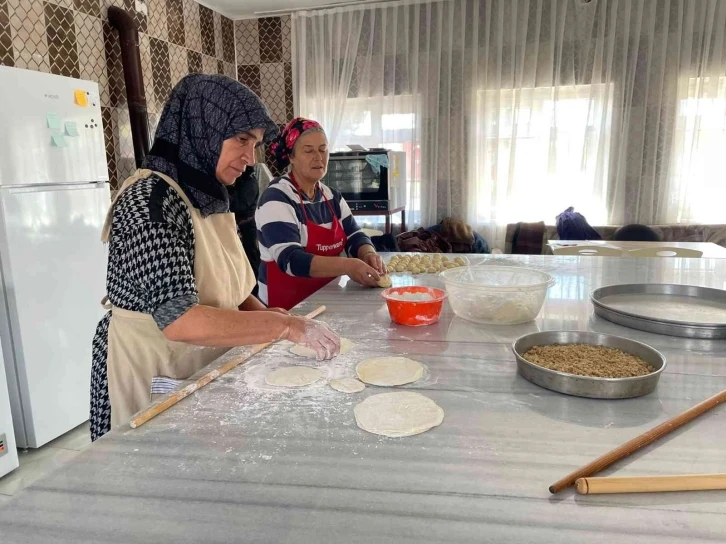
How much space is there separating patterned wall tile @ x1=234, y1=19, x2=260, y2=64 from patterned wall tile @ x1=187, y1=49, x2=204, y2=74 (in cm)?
71

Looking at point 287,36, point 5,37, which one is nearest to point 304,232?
point 5,37

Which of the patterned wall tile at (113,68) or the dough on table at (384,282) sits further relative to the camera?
the patterned wall tile at (113,68)

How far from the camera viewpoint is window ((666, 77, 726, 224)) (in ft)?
14.3

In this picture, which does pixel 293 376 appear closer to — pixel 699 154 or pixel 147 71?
pixel 147 71

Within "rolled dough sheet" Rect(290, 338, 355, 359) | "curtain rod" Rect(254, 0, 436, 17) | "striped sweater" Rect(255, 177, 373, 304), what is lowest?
"rolled dough sheet" Rect(290, 338, 355, 359)

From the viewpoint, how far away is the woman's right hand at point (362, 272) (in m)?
1.97

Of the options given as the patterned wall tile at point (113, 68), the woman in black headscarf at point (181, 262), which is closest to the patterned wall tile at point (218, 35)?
the patterned wall tile at point (113, 68)

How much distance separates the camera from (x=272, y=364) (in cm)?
123

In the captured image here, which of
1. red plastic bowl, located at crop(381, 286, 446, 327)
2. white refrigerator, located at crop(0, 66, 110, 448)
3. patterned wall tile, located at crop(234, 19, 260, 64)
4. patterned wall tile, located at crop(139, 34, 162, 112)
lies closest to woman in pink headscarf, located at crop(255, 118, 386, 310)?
red plastic bowl, located at crop(381, 286, 446, 327)

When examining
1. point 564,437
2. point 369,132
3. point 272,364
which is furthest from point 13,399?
point 369,132

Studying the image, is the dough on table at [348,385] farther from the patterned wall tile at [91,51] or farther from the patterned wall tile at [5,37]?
the patterned wall tile at [91,51]

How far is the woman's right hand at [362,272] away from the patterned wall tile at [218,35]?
381 centimetres

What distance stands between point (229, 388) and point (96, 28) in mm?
3312

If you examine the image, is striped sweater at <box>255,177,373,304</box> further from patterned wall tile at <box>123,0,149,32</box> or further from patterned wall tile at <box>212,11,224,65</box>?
patterned wall tile at <box>212,11,224,65</box>
